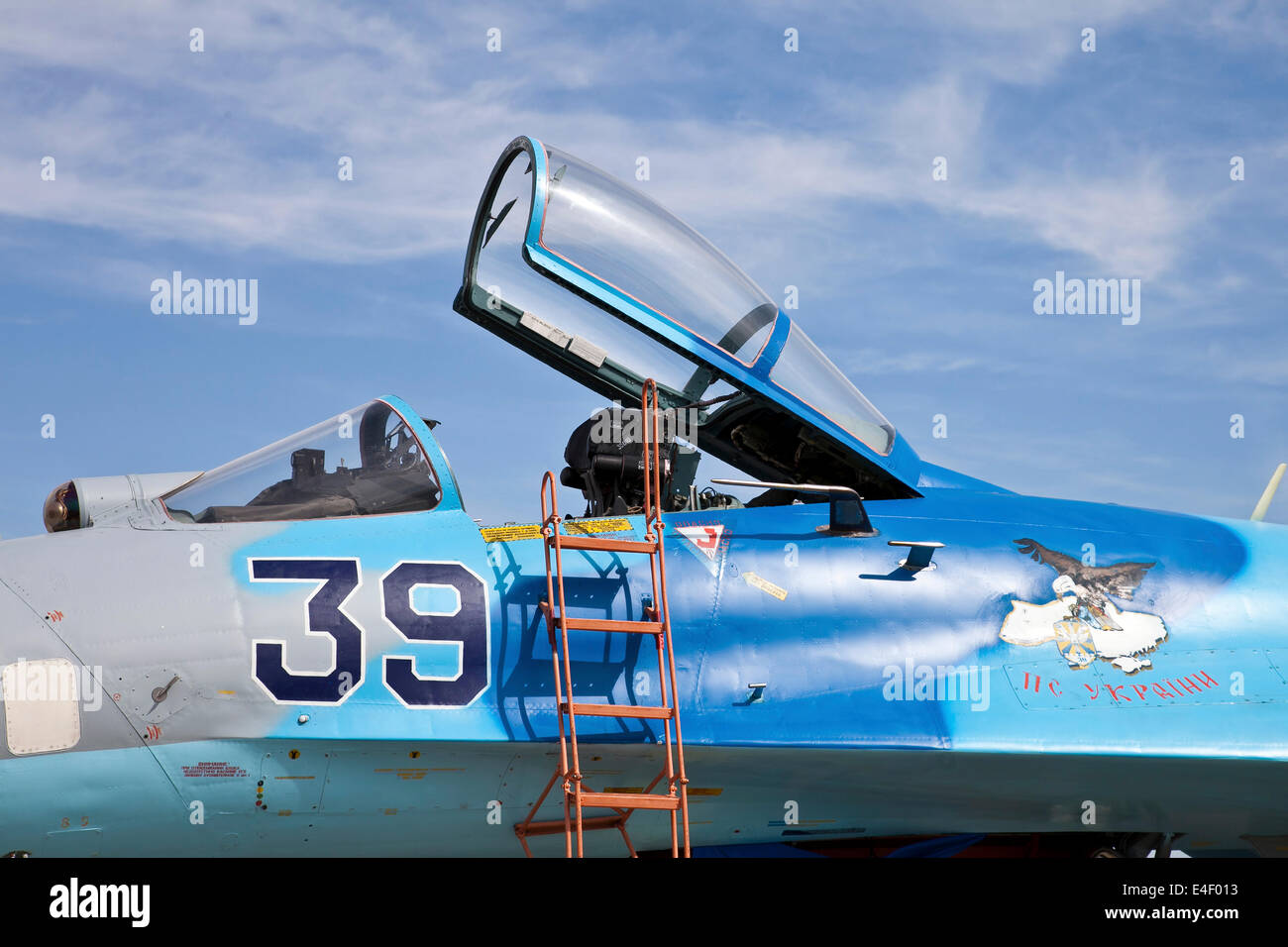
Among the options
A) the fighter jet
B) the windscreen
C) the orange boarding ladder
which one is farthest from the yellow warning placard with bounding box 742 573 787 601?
the windscreen

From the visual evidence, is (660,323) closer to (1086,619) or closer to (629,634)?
(629,634)

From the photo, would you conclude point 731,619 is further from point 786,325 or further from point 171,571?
point 171,571

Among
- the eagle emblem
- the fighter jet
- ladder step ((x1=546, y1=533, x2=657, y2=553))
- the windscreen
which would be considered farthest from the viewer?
the eagle emblem

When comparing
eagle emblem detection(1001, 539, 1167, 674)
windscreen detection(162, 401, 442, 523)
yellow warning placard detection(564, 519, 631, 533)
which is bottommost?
eagle emblem detection(1001, 539, 1167, 674)

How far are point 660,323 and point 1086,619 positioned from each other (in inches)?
109

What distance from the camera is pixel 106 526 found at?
573 centimetres

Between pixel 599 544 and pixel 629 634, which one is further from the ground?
pixel 599 544

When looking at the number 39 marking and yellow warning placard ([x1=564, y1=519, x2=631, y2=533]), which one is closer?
the number 39 marking

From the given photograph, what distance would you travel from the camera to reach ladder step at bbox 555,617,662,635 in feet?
18.5

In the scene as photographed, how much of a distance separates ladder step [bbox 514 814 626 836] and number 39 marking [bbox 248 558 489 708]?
75 cm

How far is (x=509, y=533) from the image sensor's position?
20.3ft

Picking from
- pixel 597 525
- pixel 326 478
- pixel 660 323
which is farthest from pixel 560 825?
pixel 660 323

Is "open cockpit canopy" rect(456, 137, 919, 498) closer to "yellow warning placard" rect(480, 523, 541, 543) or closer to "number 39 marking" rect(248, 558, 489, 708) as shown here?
"yellow warning placard" rect(480, 523, 541, 543)
